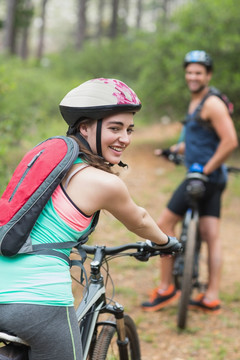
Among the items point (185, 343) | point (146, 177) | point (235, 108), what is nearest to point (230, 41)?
point (235, 108)

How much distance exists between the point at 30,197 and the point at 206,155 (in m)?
3.16

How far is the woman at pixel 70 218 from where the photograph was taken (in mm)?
1985

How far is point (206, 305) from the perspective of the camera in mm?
5117

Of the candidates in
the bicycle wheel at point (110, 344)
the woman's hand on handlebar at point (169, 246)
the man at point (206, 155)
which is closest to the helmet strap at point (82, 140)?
the woman's hand on handlebar at point (169, 246)

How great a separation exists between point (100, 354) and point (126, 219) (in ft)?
3.11

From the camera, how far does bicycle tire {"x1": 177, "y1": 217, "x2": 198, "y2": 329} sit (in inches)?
184

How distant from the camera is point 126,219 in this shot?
2.28 metres

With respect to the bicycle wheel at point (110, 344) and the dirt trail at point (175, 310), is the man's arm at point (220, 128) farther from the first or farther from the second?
the bicycle wheel at point (110, 344)

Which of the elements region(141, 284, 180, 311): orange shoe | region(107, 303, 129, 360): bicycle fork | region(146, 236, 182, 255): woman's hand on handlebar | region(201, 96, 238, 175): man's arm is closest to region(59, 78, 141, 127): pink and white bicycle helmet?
region(146, 236, 182, 255): woman's hand on handlebar

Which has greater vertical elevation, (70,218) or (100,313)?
(70,218)

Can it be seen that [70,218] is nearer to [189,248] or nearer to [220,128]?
[189,248]

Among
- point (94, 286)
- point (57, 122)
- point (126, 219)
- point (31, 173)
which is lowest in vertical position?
point (57, 122)

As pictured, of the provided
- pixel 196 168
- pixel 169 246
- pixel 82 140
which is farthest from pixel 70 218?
pixel 196 168

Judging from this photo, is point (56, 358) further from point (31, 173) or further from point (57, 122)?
point (57, 122)
